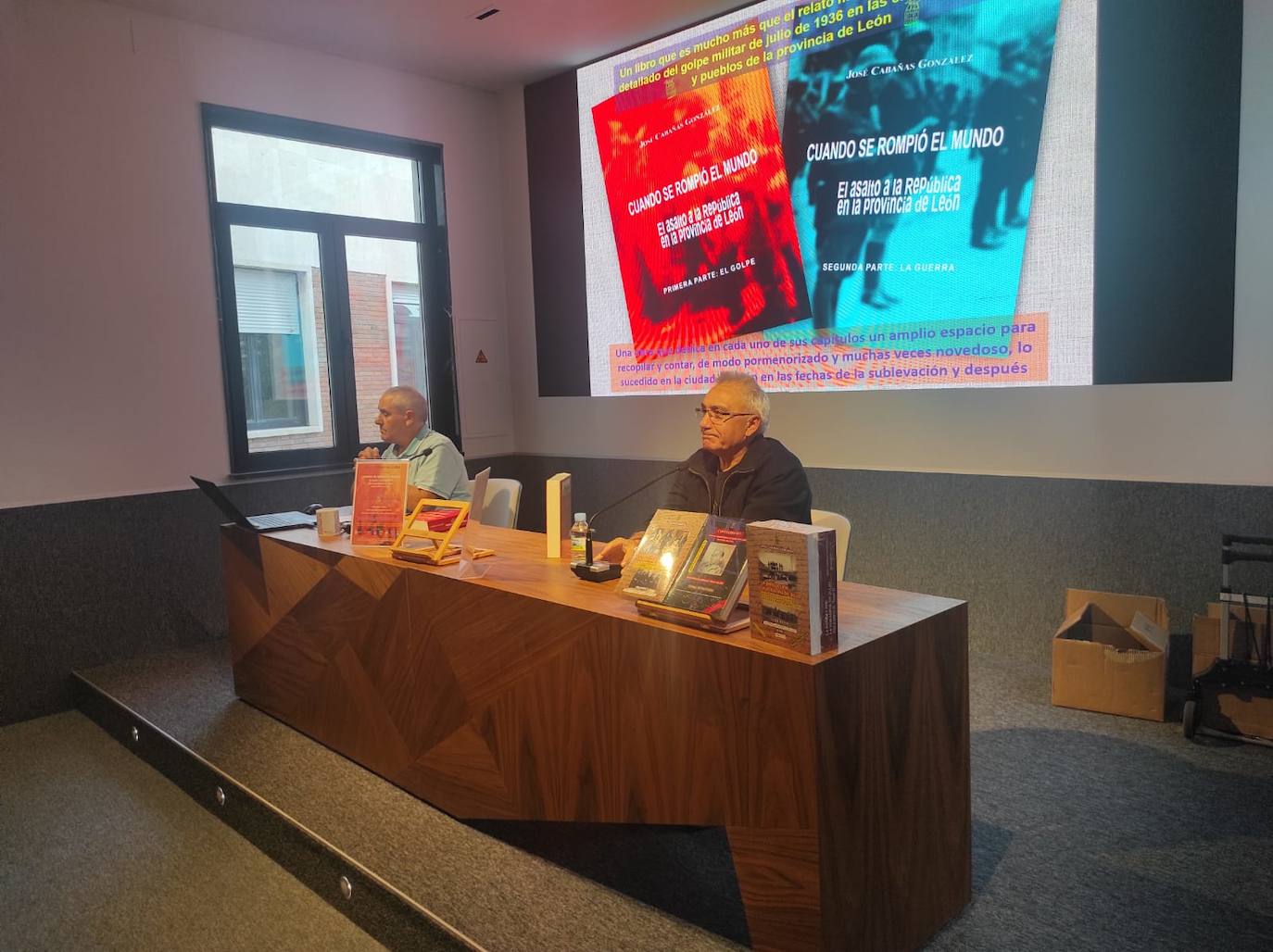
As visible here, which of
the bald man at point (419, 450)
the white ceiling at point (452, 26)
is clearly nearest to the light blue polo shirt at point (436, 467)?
the bald man at point (419, 450)

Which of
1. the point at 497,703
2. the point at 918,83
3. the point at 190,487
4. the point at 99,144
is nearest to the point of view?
the point at 497,703

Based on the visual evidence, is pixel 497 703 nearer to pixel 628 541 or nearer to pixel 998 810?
A: pixel 628 541

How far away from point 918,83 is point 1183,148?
1.02 m

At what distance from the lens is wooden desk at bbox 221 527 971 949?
170 centimetres

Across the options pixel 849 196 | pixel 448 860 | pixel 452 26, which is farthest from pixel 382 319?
pixel 448 860

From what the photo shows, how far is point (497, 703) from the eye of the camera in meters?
2.35

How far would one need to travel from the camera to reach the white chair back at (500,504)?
12.7 feet

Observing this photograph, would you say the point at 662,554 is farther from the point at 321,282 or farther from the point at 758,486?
the point at 321,282

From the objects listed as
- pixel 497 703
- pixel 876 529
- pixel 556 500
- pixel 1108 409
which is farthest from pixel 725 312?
pixel 497 703

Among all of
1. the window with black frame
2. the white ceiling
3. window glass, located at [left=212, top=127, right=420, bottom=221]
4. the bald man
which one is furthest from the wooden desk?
the white ceiling

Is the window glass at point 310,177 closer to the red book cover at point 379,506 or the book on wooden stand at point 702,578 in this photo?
the red book cover at point 379,506

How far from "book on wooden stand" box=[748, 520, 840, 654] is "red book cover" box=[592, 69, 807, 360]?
2606mm

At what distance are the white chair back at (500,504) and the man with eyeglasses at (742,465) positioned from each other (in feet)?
4.16

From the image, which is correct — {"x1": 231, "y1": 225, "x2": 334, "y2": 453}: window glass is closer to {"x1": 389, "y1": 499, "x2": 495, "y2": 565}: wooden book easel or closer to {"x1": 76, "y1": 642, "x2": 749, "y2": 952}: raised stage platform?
{"x1": 76, "y1": 642, "x2": 749, "y2": 952}: raised stage platform
